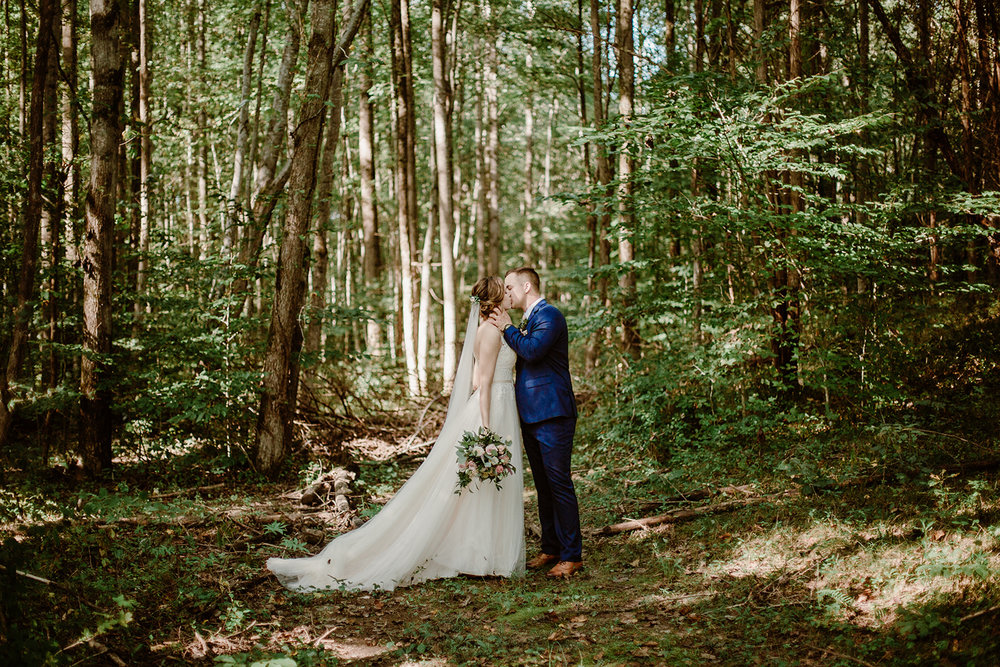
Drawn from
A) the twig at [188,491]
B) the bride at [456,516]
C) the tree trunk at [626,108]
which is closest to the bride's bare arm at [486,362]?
the bride at [456,516]

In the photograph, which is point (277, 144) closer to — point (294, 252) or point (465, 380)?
point (294, 252)

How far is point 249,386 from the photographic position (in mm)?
7887

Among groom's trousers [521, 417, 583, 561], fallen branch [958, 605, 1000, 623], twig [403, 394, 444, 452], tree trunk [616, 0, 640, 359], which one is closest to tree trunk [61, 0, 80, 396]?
twig [403, 394, 444, 452]

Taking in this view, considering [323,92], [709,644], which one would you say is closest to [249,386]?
[323,92]

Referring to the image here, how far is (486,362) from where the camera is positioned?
219 inches

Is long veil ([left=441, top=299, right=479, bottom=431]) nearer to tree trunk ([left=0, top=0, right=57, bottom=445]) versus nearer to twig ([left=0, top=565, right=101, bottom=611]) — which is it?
twig ([left=0, top=565, right=101, bottom=611])

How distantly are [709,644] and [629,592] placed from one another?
106 centimetres

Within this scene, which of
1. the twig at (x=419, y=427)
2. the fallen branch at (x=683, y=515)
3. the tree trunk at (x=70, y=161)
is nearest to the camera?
the fallen branch at (x=683, y=515)

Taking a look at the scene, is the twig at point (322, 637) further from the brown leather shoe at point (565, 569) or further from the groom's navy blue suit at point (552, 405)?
the groom's navy blue suit at point (552, 405)

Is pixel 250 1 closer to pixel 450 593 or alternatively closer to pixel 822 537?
pixel 450 593

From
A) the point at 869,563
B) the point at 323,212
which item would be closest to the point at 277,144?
the point at 323,212

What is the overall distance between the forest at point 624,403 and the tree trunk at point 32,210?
0.19 feet

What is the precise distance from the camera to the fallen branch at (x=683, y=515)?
6.23m

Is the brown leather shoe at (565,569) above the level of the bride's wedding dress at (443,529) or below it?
below
